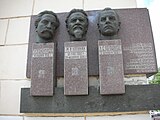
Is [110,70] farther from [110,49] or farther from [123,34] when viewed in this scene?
[123,34]

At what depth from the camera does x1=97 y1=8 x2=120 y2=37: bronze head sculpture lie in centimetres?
247

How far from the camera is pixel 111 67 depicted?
2.33 metres

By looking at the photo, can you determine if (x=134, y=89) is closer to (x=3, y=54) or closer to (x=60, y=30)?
(x=60, y=30)

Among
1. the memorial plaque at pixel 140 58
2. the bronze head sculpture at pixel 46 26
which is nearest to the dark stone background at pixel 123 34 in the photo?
the memorial plaque at pixel 140 58

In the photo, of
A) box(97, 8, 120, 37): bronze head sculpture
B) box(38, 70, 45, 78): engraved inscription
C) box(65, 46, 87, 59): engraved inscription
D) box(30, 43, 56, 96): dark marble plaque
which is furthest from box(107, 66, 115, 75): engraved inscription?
box(38, 70, 45, 78): engraved inscription

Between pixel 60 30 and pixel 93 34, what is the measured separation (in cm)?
50

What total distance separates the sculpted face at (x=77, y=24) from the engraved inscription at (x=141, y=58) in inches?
25.7

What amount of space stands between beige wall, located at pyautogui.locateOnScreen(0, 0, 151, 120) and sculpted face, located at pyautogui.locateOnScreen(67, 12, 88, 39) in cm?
58

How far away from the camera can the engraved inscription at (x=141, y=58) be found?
2.49m

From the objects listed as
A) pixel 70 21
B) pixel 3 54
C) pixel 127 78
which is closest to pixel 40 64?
pixel 70 21

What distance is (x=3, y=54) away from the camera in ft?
9.96

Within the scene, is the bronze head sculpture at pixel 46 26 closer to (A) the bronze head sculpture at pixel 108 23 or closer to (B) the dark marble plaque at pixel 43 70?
(B) the dark marble plaque at pixel 43 70

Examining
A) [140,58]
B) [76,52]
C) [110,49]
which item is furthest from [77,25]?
[140,58]

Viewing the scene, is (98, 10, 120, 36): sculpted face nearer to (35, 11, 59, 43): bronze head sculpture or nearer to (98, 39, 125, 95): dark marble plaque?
(98, 39, 125, 95): dark marble plaque
